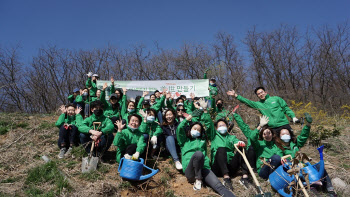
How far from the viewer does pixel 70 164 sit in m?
4.67

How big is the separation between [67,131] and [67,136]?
0.12 meters

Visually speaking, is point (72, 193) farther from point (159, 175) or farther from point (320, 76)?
point (320, 76)

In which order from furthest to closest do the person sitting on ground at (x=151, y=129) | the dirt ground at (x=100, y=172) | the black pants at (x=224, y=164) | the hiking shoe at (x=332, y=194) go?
1. the person sitting on ground at (x=151, y=129)
2. the black pants at (x=224, y=164)
3. the dirt ground at (x=100, y=172)
4. the hiking shoe at (x=332, y=194)

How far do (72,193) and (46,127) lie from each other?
14.3 feet

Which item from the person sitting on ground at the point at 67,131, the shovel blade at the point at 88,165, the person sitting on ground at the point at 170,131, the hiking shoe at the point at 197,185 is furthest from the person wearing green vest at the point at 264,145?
the person sitting on ground at the point at 67,131

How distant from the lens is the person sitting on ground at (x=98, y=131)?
463cm

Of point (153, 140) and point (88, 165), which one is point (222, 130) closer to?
point (153, 140)

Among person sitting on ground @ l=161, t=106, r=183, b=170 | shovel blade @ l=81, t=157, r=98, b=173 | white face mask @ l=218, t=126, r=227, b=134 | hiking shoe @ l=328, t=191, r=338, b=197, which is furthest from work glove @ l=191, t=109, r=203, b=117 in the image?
hiking shoe @ l=328, t=191, r=338, b=197

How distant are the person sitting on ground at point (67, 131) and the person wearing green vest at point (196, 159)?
2518 mm

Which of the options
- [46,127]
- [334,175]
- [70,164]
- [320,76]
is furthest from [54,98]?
[320,76]

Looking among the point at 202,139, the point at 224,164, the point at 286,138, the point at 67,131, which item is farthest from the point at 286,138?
the point at 67,131

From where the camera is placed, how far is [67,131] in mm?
5168

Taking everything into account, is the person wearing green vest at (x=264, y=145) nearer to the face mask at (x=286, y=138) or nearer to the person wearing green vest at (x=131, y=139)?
the face mask at (x=286, y=138)

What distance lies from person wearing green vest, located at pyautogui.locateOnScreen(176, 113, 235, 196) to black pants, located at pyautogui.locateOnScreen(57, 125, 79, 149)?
2.63 meters
